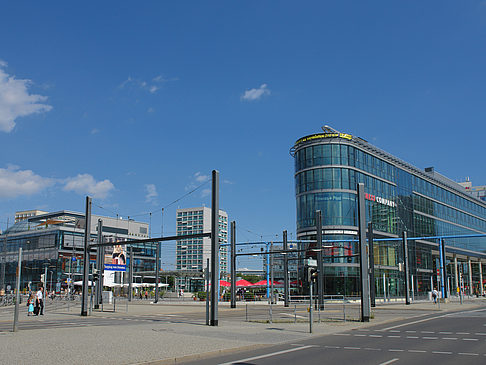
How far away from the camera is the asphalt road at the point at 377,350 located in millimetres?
11961

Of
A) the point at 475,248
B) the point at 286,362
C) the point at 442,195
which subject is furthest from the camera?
the point at 475,248

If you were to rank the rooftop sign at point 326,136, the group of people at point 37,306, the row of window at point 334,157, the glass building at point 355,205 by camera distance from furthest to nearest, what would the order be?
the rooftop sign at point 326,136 → the row of window at point 334,157 → the glass building at point 355,205 → the group of people at point 37,306

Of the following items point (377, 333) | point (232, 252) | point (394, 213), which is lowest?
point (377, 333)

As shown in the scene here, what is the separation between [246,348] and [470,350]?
21.0ft

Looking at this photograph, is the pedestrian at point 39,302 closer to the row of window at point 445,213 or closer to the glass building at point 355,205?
the glass building at point 355,205

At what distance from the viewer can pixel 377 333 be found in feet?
63.5

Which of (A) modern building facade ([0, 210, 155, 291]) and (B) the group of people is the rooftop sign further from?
(A) modern building facade ([0, 210, 155, 291])

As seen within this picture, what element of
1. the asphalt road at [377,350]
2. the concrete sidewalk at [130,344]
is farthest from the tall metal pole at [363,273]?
the asphalt road at [377,350]

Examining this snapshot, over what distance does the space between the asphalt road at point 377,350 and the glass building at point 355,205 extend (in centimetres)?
3759

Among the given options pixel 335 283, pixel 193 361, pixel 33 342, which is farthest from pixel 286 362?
pixel 335 283

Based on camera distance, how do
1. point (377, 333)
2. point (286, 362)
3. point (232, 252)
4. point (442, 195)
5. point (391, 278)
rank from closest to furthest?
point (286, 362) → point (377, 333) → point (232, 252) → point (391, 278) → point (442, 195)

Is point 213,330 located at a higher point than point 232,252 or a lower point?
lower

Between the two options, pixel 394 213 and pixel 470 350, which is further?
pixel 394 213

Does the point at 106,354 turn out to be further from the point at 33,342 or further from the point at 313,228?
the point at 313,228
